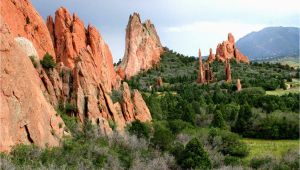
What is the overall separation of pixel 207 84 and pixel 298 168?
7857 cm

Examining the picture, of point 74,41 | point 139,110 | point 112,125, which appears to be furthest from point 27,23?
point 139,110

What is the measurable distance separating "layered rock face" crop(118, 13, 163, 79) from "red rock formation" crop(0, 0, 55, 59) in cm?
9850

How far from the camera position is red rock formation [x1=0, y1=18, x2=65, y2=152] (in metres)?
30.9

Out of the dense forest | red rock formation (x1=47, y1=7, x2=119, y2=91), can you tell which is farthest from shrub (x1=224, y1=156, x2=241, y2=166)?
red rock formation (x1=47, y1=7, x2=119, y2=91)

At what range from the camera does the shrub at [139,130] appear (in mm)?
49919

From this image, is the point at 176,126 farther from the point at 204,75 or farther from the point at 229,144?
the point at 204,75

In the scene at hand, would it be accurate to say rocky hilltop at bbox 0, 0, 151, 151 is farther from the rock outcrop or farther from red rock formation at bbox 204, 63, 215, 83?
red rock formation at bbox 204, 63, 215, 83

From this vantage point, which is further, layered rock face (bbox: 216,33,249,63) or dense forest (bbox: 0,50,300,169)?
layered rock face (bbox: 216,33,249,63)

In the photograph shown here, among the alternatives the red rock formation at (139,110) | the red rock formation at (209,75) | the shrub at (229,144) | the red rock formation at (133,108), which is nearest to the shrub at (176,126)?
the red rock formation at (133,108)

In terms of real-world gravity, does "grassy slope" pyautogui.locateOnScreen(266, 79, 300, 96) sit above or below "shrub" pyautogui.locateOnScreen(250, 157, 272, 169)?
above

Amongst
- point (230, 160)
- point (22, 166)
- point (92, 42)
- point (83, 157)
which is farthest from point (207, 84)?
point (22, 166)

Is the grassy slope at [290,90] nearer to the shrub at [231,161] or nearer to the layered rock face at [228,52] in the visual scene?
the layered rock face at [228,52]

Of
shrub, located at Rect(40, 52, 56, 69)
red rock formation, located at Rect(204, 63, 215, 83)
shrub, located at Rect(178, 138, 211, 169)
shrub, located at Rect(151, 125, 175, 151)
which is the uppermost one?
shrub, located at Rect(40, 52, 56, 69)

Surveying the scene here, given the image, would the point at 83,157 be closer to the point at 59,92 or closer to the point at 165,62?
the point at 59,92
